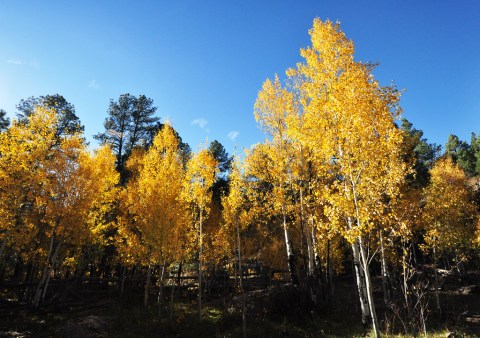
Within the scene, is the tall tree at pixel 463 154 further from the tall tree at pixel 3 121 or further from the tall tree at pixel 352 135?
the tall tree at pixel 3 121

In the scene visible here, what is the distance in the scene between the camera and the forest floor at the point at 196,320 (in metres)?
11.6

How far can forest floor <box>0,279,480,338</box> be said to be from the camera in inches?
456

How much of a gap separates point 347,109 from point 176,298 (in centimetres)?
1738

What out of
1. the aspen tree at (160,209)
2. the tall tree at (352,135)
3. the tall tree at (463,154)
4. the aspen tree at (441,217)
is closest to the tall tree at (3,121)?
the aspen tree at (160,209)

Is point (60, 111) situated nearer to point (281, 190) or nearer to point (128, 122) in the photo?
point (128, 122)

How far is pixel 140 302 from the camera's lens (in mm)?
17906

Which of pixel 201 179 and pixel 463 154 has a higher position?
pixel 463 154

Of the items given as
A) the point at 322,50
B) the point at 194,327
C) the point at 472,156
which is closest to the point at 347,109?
the point at 322,50

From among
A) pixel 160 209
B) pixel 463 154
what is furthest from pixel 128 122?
pixel 463 154

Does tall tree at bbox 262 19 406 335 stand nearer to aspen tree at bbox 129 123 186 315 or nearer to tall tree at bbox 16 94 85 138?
aspen tree at bbox 129 123 186 315

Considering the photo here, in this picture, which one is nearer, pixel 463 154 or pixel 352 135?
pixel 352 135

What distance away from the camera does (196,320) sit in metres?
13.6

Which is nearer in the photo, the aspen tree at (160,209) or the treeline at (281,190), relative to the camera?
the treeline at (281,190)

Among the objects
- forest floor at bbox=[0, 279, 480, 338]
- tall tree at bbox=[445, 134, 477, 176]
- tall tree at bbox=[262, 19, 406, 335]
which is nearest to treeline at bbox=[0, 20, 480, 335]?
tall tree at bbox=[262, 19, 406, 335]
